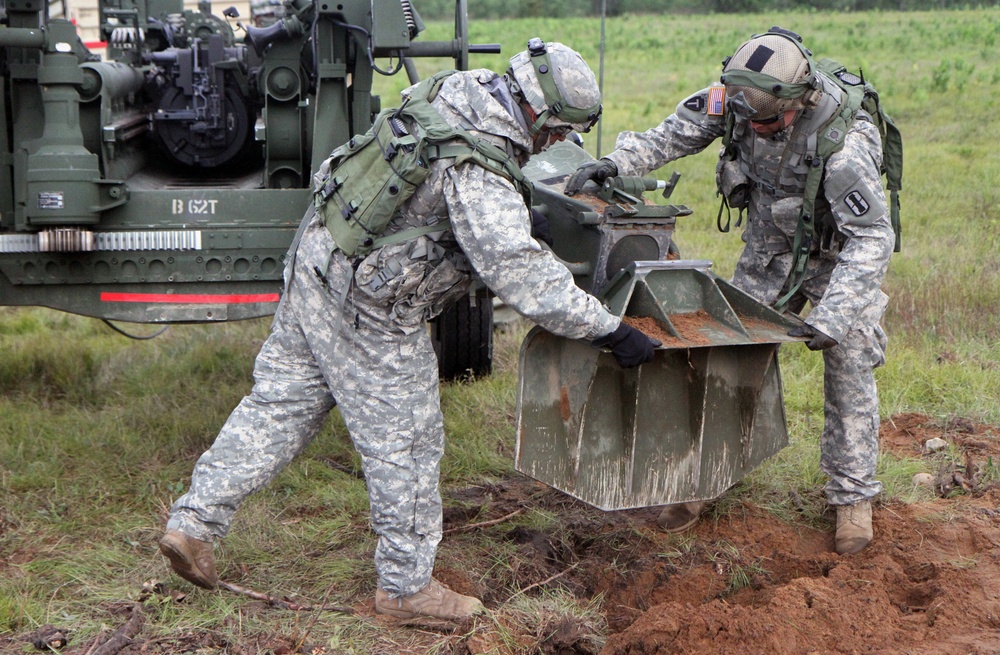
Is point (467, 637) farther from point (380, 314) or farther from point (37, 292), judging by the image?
point (37, 292)

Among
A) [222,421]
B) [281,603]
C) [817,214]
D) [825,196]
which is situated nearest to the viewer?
[281,603]

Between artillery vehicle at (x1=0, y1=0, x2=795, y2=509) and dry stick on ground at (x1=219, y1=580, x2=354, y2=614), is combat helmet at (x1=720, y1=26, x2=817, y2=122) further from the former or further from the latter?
dry stick on ground at (x1=219, y1=580, x2=354, y2=614)

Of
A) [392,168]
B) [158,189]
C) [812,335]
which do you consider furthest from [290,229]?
[812,335]

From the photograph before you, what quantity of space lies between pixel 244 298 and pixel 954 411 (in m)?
3.47

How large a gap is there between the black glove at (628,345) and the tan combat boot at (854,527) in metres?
1.34

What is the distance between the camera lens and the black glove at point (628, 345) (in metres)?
3.19

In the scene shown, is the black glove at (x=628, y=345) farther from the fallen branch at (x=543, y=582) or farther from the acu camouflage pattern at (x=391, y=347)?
the fallen branch at (x=543, y=582)

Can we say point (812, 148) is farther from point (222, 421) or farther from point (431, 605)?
point (222, 421)

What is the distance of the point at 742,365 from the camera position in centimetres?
366

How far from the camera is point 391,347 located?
3.34 meters

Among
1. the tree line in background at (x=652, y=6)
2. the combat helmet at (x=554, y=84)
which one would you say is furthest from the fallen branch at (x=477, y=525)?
the tree line in background at (x=652, y=6)

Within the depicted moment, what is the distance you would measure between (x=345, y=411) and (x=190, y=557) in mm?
655

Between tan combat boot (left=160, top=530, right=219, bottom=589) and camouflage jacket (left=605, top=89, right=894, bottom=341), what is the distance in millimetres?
2120

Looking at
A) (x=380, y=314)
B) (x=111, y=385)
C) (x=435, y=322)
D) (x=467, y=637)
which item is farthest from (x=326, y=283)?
(x=111, y=385)
